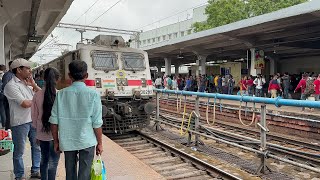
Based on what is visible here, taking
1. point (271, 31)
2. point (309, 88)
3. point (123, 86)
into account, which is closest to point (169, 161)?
point (123, 86)

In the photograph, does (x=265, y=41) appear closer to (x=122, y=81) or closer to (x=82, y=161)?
(x=122, y=81)

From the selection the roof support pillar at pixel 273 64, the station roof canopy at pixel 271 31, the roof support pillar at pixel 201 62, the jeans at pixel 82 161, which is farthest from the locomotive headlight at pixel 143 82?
the roof support pillar at pixel 273 64

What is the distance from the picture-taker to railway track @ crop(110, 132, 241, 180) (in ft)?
19.4

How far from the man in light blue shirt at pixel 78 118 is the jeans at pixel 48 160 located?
611mm

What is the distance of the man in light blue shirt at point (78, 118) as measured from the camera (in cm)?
301

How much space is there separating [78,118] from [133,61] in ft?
22.2

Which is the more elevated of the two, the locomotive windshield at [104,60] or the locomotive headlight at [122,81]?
the locomotive windshield at [104,60]

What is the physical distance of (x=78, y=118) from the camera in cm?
302

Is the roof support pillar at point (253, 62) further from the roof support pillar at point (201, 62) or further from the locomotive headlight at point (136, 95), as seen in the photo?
the locomotive headlight at point (136, 95)

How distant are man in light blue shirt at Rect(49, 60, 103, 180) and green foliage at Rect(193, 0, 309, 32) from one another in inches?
1292

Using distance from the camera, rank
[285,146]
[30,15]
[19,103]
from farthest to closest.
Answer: [30,15] → [285,146] → [19,103]

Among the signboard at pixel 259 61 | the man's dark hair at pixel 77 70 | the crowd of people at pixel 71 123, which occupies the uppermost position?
the signboard at pixel 259 61

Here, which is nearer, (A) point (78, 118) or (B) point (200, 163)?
(A) point (78, 118)

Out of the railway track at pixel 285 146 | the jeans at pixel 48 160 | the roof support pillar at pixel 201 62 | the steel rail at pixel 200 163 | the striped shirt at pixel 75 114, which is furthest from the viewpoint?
the roof support pillar at pixel 201 62
